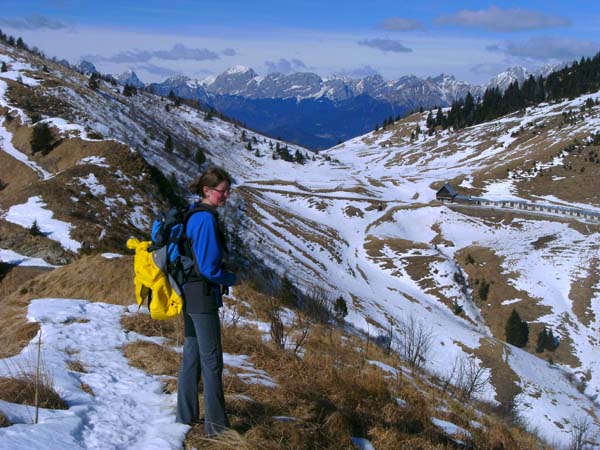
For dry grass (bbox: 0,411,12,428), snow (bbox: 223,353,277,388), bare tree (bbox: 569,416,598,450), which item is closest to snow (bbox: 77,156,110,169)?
snow (bbox: 223,353,277,388)

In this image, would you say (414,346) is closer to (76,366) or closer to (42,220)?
(76,366)

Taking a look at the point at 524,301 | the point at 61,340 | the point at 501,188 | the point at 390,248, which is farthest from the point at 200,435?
the point at 501,188

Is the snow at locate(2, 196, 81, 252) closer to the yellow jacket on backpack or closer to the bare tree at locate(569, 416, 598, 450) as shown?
the yellow jacket on backpack

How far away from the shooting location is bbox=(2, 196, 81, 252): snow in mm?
22234

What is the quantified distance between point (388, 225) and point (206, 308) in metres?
67.1

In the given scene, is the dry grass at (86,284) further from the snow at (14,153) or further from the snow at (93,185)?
the snow at (14,153)

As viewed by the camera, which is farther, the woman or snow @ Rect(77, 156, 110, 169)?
snow @ Rect(77, 156, 110, 169)

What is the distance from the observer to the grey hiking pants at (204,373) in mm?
4668

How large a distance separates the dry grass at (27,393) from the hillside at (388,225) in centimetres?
352

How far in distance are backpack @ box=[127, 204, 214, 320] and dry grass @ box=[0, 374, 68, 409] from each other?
1371mm

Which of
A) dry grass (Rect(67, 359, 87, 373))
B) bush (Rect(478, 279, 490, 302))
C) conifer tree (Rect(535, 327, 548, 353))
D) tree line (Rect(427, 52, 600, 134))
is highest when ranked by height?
tree line (Rect(427, 52, 600, 134))

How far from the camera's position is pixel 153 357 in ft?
22.7

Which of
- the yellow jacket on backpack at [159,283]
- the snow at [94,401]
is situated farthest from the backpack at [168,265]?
the snow at [94,401]

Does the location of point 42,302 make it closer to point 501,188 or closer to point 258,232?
point 258,232
